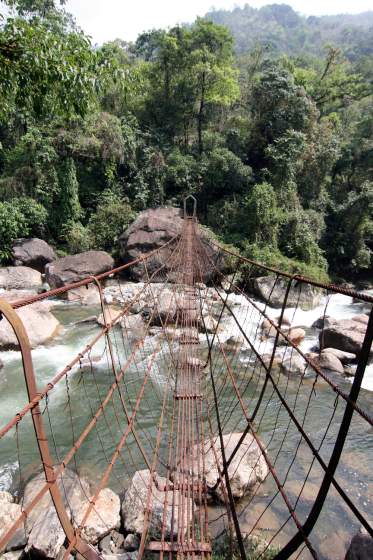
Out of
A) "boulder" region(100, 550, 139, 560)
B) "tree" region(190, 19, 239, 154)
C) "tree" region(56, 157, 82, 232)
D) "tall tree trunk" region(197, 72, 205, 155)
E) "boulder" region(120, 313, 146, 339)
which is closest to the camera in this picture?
"boulder" region(100, 550, 139, 560)

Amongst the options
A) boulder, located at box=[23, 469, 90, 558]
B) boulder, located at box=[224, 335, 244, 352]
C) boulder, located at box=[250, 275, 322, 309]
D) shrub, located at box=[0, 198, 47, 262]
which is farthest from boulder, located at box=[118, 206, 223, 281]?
boulder, located at box=[23, 469, 90, 558]

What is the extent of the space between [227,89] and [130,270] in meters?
7.78

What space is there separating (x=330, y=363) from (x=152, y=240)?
4.90 metres

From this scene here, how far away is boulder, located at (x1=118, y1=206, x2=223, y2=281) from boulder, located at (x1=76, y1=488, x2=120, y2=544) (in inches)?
217

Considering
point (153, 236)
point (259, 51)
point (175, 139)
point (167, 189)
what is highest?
point (259, 51)

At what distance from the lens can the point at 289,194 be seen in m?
9.16

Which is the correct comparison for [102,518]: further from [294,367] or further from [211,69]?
[211,69]

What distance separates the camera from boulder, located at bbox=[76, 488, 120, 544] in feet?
5.99

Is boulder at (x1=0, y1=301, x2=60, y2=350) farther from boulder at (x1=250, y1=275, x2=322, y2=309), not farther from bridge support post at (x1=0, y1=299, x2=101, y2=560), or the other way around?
boulder at (x1=250, y1=275, x2=322, y2=309)

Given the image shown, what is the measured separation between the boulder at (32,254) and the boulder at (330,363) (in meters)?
6.01

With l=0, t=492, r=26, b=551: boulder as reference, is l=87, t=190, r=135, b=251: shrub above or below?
above

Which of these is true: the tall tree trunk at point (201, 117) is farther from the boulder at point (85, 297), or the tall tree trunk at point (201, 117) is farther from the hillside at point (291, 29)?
the hillside at point (291, 29)

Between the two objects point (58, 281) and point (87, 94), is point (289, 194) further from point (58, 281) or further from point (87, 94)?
point (87, 94)

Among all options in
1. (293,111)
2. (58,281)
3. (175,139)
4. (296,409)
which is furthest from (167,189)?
(296,409)
